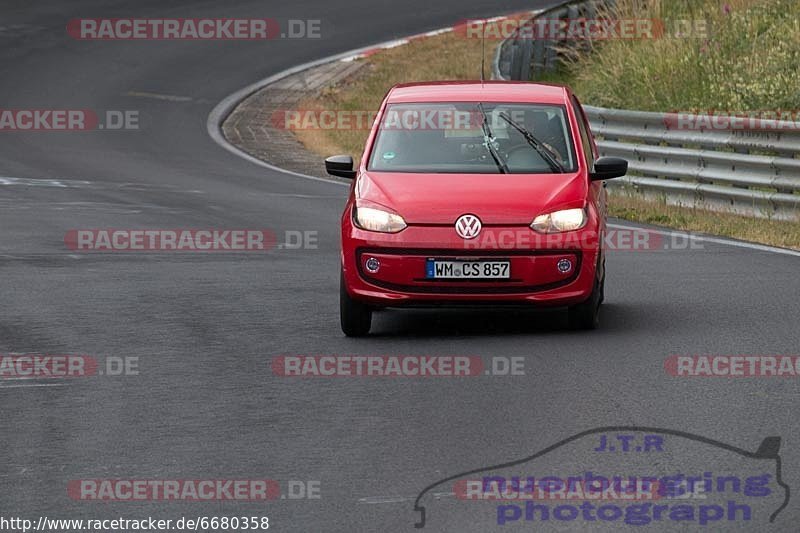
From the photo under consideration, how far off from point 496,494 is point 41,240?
1015 centimetres

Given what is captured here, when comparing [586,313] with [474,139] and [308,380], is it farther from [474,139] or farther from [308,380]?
[308,380]

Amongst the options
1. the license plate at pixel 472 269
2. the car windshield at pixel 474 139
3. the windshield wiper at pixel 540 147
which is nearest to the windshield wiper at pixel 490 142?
the car windshield at pixel 474 139

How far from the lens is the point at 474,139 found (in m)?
11.5

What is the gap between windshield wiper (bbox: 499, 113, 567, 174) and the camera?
1130 cm

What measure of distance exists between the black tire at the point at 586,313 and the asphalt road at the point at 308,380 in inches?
7.6

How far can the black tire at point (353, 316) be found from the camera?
10711mm

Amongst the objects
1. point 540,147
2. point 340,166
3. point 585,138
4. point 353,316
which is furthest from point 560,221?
point 340,166

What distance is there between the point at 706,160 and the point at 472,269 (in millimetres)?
8924

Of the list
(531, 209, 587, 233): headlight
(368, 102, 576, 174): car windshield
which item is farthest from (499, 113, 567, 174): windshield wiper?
(531, 209, 587, 233): headlight

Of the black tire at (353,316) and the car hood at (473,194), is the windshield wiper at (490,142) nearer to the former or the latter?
the car hood at (473,194)

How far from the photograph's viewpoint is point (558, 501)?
6.68 metres

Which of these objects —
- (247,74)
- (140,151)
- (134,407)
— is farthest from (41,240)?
(247,74)

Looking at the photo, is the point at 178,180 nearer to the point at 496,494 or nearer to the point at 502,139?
the point at 502,139

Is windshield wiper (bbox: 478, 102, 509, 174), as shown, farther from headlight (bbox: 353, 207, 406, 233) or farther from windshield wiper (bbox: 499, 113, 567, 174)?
headlight (bbox: 353, 207, 406, 233)
